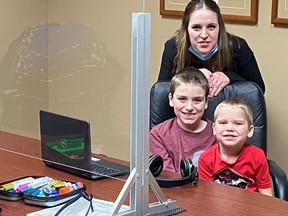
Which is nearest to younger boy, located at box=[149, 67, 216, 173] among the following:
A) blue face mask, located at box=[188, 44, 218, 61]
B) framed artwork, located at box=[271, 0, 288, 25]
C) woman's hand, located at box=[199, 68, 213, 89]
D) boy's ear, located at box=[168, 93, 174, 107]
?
boy's ear, located at box=[168, 93, 174, 107]

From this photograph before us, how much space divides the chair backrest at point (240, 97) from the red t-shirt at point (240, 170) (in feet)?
1.15

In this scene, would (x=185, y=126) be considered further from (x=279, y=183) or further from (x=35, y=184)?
(x=35, y=184)

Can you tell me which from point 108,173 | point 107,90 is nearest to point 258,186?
point 108,173

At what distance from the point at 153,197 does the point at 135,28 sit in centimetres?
47

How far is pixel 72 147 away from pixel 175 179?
0.34m

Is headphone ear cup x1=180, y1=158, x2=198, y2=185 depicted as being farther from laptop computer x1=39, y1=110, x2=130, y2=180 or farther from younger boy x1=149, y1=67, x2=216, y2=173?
younger boy x1=149, y1=67, x2=216, y2=173

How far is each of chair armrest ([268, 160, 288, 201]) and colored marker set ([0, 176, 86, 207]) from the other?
2.95 ft

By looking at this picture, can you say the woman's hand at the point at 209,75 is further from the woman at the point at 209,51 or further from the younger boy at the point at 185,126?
the younger boy at the point at 185,126

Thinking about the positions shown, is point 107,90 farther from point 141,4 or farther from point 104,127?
point 141,4

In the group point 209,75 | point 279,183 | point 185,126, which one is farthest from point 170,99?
point 279,183

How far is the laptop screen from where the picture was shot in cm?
166

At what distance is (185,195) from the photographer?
1.75 m

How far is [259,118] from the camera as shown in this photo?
2.72m

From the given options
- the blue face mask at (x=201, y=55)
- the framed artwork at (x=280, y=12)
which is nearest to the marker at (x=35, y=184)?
the blue face mask at (x=201, y=55)
